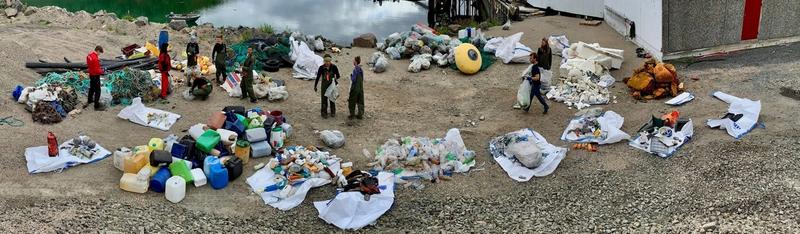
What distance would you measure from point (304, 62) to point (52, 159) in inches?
243


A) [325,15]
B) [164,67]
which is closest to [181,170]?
[164,67]

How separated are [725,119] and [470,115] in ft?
13.1

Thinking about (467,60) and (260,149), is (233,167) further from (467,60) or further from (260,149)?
(467,60)

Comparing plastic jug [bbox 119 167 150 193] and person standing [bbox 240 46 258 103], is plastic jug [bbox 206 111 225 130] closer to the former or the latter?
plastic jug [bbox 119 167 150 193]

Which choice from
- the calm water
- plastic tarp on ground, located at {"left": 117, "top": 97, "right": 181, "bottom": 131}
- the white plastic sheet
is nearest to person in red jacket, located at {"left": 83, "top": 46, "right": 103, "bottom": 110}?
plastic tarp on ground, located at {"left": 117, "top": 97, "right": 181, "bottom": 131}

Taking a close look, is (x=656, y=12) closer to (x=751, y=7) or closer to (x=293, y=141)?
(x=751, y=7)

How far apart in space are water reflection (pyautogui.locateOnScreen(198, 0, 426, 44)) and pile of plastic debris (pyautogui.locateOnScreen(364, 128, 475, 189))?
47.7ft

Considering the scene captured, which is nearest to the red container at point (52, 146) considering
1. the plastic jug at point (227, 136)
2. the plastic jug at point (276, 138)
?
the plastic jug at point (227, 136)

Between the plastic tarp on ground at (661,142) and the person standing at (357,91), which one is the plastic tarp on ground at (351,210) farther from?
the plastic tarp on ground at (661,142)

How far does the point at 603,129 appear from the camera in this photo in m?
9.44

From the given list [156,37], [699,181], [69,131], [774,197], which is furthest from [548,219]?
[156,37]

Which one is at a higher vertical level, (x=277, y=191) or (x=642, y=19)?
(x=642, y=19)

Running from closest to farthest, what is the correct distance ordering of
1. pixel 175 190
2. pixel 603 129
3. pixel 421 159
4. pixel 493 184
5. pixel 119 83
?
1. pixel 175 190
2. pixel 493 184
3. pixel 421 159
4. pixel 603 129
5. pixel 119 83

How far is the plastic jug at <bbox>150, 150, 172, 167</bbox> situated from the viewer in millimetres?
7898
